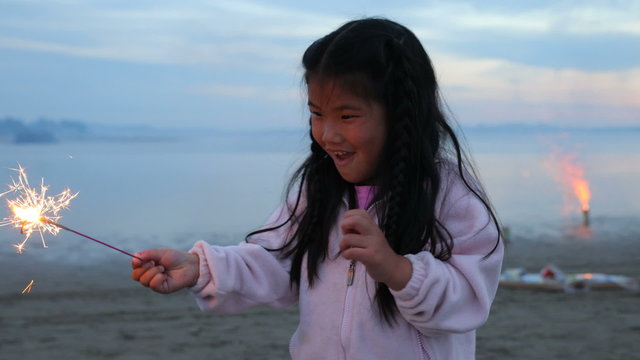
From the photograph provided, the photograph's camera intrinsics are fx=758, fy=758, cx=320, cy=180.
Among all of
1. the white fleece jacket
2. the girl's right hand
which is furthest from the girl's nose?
the girl's right hand

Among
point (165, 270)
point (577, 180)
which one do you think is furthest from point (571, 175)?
point (165, 270)

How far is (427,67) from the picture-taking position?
7.95ft

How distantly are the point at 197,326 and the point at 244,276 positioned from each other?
409cm

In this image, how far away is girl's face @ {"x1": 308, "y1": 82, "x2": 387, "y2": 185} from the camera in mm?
2260

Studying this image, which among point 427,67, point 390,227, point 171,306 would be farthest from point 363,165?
point 171,306

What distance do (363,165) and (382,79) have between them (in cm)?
27

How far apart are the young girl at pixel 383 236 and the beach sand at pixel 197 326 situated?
10.9 feet

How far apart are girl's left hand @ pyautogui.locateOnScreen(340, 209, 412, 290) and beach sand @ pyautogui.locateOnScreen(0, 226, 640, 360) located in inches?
145

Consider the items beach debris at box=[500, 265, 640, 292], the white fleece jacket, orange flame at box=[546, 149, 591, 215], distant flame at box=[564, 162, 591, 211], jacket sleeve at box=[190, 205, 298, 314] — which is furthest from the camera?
orange flame at box=[546, 149, 591, 215]

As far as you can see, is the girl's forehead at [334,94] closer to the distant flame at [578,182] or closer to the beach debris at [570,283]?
the beach debris at [570,283]

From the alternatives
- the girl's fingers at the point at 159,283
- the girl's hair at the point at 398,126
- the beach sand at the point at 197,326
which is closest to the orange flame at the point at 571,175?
the beach sand at the point at 197,326

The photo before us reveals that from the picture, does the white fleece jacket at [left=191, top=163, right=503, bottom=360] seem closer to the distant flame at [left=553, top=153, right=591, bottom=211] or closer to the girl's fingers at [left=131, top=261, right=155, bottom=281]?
the girl's fingers at [left=131, top=261, right=155, bottom=281]

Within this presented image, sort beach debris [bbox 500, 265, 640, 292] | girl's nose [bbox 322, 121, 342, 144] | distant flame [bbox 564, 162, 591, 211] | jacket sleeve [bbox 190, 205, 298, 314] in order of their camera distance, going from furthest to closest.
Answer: distant flame [bbox 564, 162, 591, 211], beach debris [bbox 500, 265, 640, 292], jacket sleeve [bbox 190, 205, 298, 314], girl's nose [bbox 322, 121, 342, 144]

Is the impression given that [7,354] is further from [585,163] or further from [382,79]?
[585,163]
